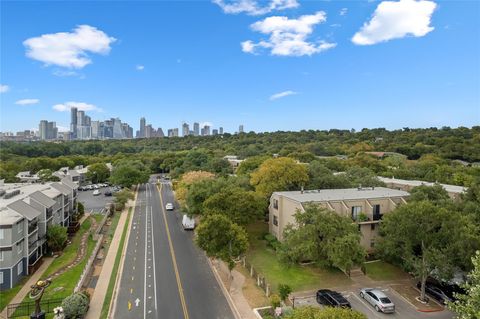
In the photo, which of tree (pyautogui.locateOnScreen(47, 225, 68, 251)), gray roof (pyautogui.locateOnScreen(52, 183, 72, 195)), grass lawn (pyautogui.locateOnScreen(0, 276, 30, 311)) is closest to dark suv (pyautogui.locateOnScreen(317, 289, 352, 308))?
grass lawn (pyautogui.locateOnScreen(0, 276, 30, 311))

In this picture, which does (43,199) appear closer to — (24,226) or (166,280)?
(24,226)

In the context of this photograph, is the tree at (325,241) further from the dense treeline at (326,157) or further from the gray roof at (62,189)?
the gray roof at (62,189)

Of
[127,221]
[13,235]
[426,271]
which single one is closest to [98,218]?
[127,221]

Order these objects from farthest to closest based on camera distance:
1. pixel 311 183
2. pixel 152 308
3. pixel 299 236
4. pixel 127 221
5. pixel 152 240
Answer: pixel 127 221
pixel 311 183
pixel 152 240
pixel 299 236
pixel 152 308

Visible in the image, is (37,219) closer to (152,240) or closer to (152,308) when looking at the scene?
(152,240)

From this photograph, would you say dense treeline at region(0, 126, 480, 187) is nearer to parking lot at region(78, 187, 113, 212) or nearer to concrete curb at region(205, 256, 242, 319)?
parking lot at region(78, 187, 113, 212)

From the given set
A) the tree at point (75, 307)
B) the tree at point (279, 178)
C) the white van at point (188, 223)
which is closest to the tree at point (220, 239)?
the tree at point (75, 307)

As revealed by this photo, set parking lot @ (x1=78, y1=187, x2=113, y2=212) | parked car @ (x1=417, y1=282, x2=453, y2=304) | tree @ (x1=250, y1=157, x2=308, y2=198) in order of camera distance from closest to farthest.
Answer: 1. parked car @ (x1=417, y1=282, x2=453, y2=304)
2. tree @ (x1=250, y1=157, x2=308, y2=198)
3. parking lot @ (x1=78, y1=187, x2=113, y2=212)
